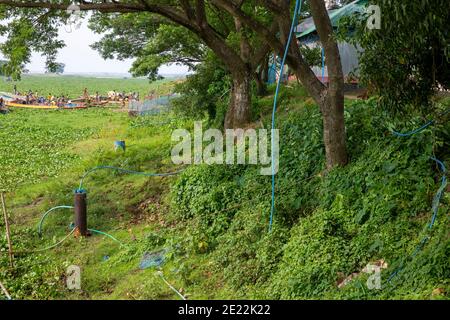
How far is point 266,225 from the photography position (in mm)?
9422

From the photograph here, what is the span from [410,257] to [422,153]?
235cm

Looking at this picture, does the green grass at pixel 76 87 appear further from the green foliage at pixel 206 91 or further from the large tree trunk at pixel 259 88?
the green foliage at pixel 206 91

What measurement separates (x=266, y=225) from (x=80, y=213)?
14.5 feet

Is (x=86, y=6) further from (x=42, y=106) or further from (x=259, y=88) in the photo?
(x=42, y=106)

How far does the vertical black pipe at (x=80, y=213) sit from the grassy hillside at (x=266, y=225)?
1.00 feet

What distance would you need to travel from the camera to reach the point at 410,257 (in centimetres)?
642

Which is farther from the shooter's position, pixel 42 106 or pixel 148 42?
pixel 42 106

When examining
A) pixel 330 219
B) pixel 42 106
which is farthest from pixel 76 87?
pixel 330 219

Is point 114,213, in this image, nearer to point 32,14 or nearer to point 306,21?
point 32,14

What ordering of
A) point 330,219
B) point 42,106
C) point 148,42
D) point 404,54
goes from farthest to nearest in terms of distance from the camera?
1. point 42,106
2. point 148,42
3. point 330,219
4. point 404,54

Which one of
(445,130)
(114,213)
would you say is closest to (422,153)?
(445,130)

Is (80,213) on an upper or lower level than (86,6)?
lower

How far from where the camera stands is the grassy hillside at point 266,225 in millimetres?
7059

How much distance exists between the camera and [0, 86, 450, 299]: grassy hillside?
7.06 meters
